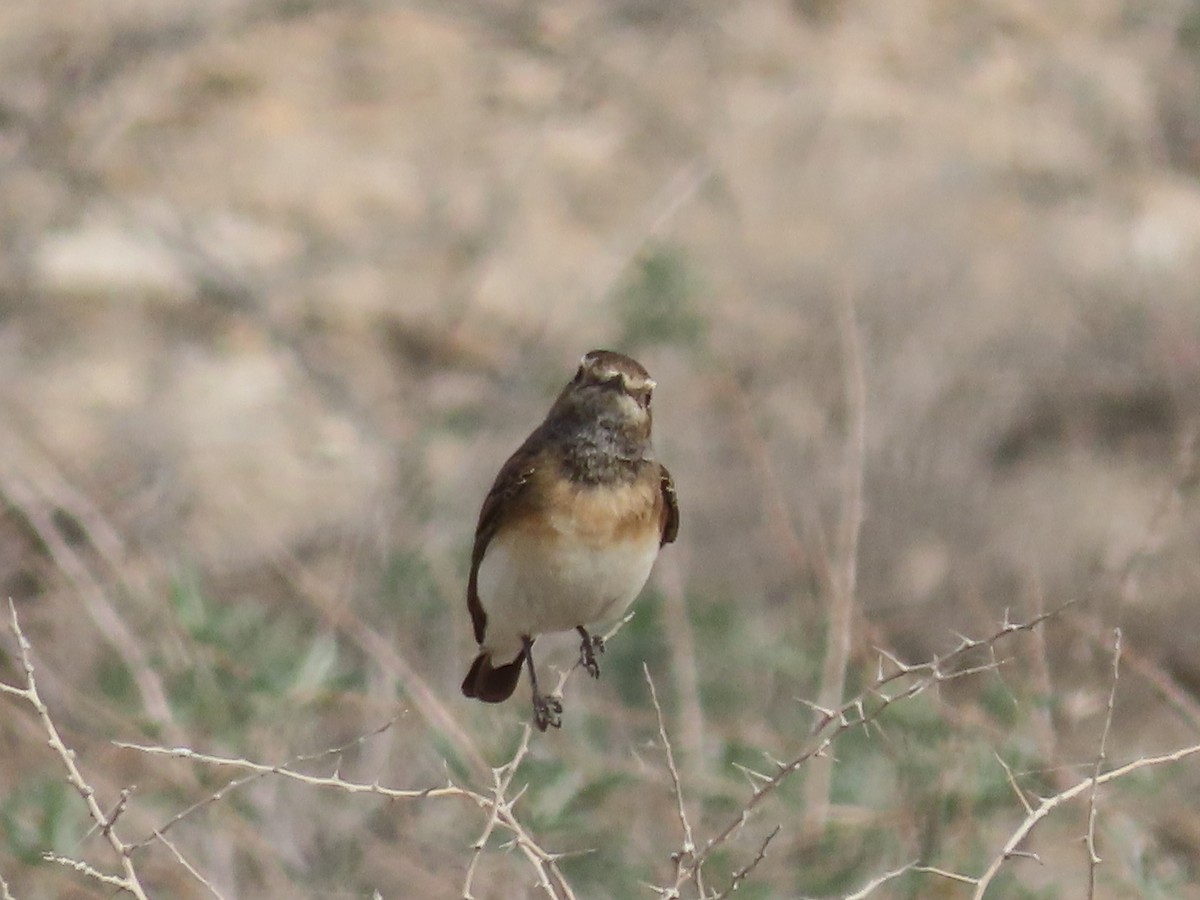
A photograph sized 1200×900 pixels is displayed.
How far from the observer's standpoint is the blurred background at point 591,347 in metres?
6.95

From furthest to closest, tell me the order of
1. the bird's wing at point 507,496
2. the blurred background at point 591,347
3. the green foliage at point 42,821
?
the blurred background at point 591,347
the green foliage at point 42,821
the bird's wing at point 507,496

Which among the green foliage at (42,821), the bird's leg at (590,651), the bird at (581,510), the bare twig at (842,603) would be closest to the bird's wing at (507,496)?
the bird at (581,510)

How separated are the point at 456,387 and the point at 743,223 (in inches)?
79.9

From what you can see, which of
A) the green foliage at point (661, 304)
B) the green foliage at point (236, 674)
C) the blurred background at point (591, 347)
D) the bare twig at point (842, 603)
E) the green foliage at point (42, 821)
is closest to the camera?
the bare twig at point (842, 603)

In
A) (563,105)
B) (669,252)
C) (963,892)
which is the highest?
(563,105)

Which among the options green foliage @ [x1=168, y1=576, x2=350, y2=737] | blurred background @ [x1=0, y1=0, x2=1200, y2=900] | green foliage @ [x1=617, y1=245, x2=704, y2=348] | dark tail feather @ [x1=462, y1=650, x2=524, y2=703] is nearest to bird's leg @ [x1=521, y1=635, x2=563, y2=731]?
dark tail feather @ [x1=462, y1=650, x2=524, y2=703]

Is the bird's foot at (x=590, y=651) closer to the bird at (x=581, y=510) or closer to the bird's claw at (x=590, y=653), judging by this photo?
the bird's claw at (x=590, y=653)

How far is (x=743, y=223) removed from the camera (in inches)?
462

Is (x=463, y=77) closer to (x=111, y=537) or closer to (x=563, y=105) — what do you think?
(x=563, y=105)

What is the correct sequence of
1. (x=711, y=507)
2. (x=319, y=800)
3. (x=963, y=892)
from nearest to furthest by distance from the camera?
(x=963, y=892) < (x=319, y=800) < (x=711, y=507)

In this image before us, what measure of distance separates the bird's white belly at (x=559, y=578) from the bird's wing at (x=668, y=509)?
12 cm

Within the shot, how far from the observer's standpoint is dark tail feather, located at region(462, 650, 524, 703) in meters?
5.38

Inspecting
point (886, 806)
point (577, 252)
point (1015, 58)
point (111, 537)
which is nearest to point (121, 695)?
point (111, 537)

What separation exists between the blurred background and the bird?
1527mm
